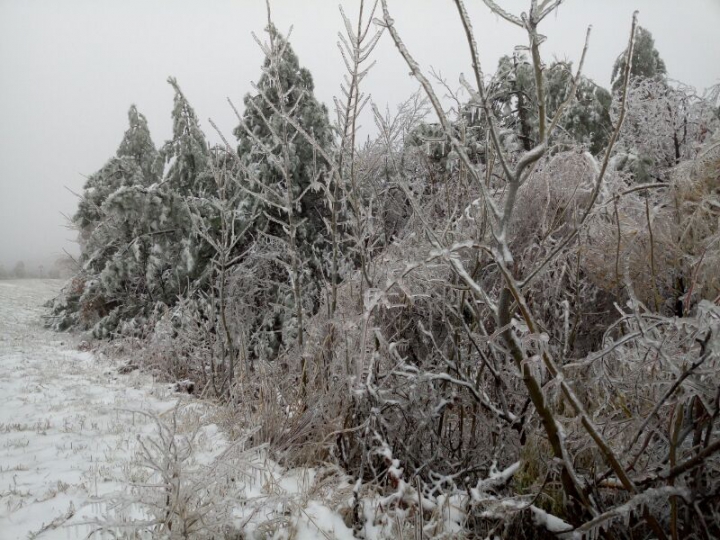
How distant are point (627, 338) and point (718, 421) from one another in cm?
60

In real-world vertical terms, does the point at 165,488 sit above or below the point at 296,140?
below

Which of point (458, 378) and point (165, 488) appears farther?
point (458, 378)

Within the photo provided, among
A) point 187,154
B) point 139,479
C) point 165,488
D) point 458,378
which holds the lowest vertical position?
point 139,479

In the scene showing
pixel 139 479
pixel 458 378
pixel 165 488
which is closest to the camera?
pixel 165 488

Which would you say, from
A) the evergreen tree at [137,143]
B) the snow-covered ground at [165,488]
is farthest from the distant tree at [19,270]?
the snow-covered ground at [165,488]

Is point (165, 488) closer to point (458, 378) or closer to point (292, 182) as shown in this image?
point (458, 378)

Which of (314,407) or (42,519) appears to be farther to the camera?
(314,407)

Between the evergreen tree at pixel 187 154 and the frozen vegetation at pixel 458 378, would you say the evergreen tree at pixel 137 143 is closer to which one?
the evergreen tree at pixel 187 154

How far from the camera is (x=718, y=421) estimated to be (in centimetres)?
180

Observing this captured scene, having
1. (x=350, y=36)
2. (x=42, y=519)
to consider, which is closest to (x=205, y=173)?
(x=350, y=36)

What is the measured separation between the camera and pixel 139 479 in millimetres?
2756

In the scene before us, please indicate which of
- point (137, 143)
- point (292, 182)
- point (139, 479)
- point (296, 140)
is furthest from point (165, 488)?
point (137, 143)

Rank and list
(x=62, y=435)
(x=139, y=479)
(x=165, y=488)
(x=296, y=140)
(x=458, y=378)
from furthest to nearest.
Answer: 1. (x=296, y=140)
2. (x=62, y=435)
3. (x=458, y=378)
4. (x=139, y=479)
5. (x=165, y=488)

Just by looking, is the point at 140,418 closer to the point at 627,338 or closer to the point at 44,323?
the point at 627,338
